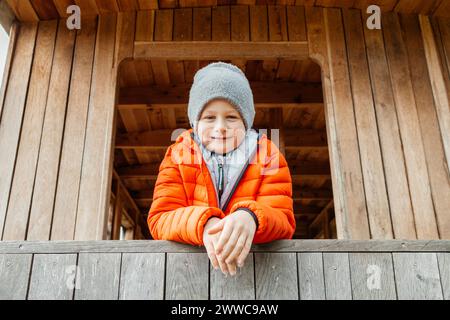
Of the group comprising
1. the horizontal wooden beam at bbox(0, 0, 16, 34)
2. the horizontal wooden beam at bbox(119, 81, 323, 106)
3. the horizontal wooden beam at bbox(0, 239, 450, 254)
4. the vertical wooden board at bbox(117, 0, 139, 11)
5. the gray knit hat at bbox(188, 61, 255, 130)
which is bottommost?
the horizontal wooden beam at bbox(0, 239, 450, 254)

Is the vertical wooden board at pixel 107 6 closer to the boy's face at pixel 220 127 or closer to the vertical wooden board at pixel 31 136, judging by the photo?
the vertical wooden board at pixel 31 136

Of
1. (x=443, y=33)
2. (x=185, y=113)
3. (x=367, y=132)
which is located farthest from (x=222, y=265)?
(x=185, y=113)

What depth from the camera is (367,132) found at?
119 inches

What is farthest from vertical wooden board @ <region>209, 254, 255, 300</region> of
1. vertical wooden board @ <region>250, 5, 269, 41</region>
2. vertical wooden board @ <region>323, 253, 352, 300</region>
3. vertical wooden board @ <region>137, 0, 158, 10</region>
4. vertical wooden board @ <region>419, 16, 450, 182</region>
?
vertical wooden board @ <region>137, 0, 158, 10</region>

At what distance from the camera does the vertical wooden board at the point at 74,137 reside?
110 inches

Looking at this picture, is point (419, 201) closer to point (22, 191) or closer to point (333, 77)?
point (333, 77)

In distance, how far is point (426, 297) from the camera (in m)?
1.24

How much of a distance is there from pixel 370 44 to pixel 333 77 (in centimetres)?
40

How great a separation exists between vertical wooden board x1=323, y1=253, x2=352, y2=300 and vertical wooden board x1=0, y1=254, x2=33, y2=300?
0.82m

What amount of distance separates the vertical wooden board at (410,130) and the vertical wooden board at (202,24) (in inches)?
50.3

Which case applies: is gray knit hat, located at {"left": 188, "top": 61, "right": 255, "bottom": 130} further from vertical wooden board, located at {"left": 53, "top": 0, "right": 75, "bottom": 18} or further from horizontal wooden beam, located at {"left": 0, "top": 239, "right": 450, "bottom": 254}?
vertical wooden board, located at {"left": 53, "top": 0, "right": 75, "bottom": 18}

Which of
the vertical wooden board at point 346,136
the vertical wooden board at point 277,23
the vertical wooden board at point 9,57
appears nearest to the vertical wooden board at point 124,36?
the vertical wooden board at point 9,57

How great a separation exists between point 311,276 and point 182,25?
2.54 metres

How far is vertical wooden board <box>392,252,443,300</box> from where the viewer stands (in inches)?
49.0
